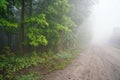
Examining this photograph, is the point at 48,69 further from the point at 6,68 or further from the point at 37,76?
the point at 6,68

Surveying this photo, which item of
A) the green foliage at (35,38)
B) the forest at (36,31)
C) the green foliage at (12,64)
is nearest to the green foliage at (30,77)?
the forest at (36,31)

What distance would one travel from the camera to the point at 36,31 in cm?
1255

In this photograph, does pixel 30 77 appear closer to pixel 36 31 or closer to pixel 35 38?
pixel 35 38

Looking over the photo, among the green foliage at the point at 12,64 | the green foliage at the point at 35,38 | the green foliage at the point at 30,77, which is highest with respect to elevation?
the green foliage at the point at 35,38

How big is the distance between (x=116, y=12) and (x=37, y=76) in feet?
363

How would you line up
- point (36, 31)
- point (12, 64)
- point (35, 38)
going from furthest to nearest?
point (36, 31), point (35, 38), point (12, 64)

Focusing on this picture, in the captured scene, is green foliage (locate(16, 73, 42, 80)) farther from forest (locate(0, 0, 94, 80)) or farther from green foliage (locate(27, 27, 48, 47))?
green foliage (locate(27, 27, 48, 47))

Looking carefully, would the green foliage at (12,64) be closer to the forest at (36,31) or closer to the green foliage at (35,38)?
the forest at (36,31)

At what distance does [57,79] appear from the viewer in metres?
8.96

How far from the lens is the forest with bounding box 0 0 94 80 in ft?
33.4

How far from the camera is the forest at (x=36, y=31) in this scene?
33.4ft

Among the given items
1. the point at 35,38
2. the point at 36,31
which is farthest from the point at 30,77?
the point at 36,31

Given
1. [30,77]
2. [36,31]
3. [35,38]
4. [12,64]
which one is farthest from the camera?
[36,31]

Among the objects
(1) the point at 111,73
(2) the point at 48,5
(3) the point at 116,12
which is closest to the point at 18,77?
(1) the point at 111,73
